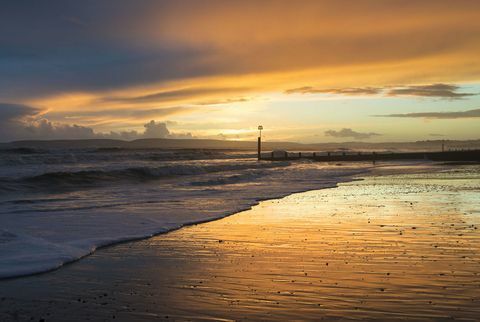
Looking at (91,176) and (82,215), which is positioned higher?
(91,176)

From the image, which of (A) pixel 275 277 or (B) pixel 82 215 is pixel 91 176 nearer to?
(B) pixel 82 215

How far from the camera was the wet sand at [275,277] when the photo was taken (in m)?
5.68

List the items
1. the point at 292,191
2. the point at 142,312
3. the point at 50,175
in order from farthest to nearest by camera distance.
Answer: the point at 50,175
the point at 292,191
the point at 142,312

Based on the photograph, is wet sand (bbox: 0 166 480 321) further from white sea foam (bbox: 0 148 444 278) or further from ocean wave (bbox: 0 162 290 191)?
ocean wave (bbox: 0 162 290 191)

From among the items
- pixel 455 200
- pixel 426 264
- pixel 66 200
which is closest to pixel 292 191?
pixel 455 200

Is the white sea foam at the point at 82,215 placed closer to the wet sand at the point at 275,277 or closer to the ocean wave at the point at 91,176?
the ocean wave at the point at 91,176

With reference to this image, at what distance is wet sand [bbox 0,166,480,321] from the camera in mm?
5680

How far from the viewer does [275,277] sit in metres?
7.09

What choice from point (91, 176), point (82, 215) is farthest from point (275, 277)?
point (91, 176)

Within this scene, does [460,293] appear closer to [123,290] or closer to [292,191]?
[123,290]

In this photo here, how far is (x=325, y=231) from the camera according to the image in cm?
1088

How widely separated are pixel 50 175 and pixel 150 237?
19.9 metres

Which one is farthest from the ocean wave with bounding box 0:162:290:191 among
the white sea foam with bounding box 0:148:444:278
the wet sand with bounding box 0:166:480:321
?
the wet sand with bounding box 0:166:480:321

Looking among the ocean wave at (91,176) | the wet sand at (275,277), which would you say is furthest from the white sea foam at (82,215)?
the wet sand at (275,277)
